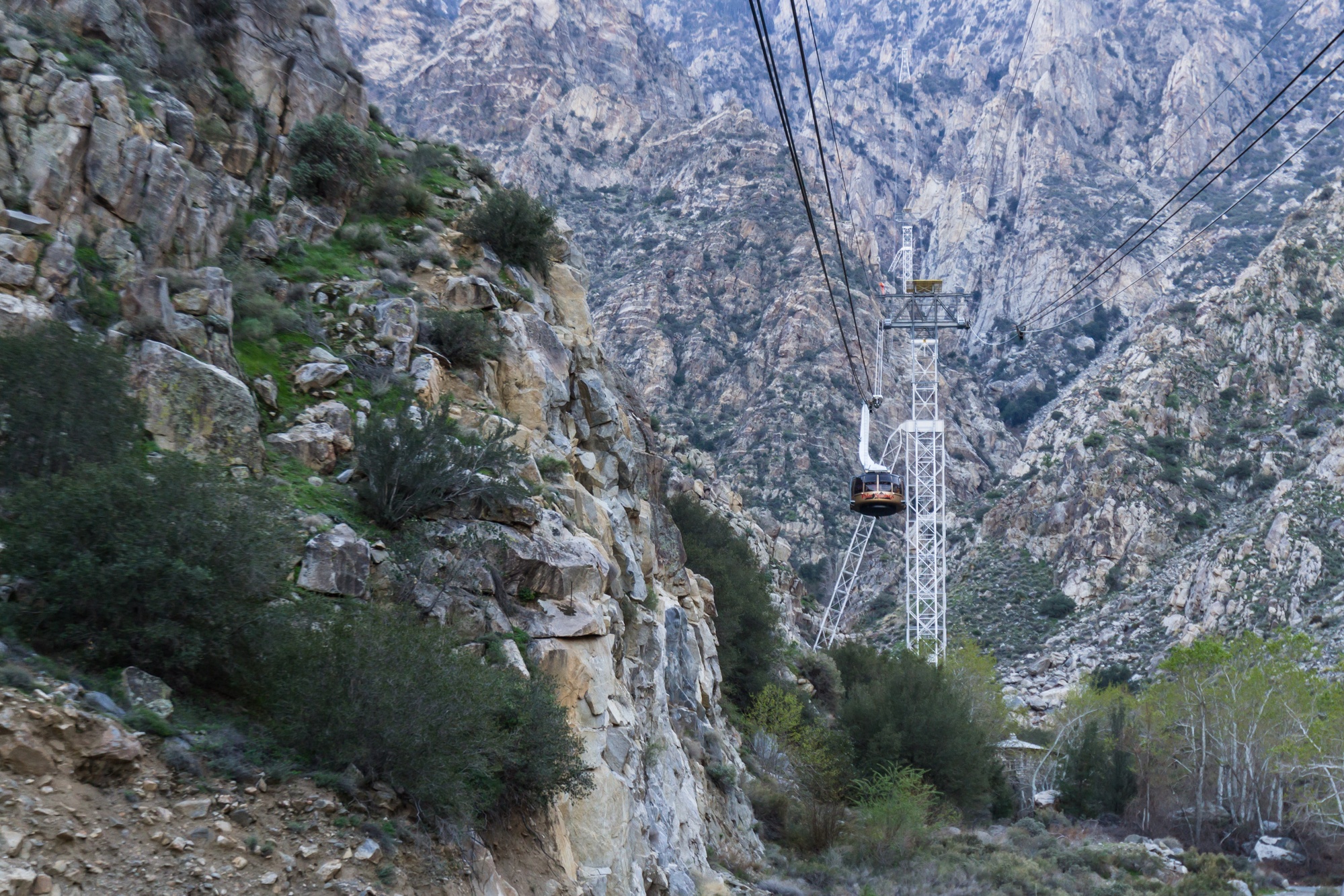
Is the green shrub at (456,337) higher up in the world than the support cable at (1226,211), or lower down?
lower down

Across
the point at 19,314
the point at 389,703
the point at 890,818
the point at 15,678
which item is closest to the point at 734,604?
the point at 890,818

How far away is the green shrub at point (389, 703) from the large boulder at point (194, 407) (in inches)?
121

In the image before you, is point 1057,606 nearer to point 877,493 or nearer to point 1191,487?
point 1191,487

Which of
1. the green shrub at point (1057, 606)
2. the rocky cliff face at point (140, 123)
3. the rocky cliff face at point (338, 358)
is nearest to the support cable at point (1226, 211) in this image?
the rocky cliff face at point (338, 358)

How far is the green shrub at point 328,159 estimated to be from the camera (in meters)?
17.1

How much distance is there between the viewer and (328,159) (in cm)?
1748

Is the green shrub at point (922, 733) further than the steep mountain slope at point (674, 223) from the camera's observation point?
No

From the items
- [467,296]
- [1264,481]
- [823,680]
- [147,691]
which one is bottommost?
[147,691]

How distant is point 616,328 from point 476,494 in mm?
66492

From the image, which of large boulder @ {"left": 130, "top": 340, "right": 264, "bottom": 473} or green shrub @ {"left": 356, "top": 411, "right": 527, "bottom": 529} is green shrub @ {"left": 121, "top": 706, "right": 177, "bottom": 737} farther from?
green shrub @ {"left": 356, "top": 411, "right": 527, "bottom": 529}

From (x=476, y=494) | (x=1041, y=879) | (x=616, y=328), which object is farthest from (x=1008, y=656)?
(x=476, y=494)

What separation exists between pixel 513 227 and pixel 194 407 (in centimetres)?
924

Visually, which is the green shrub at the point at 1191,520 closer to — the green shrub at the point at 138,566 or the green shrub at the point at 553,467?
the green shrub at the point at 553,467

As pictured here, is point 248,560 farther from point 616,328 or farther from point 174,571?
point 616,328
